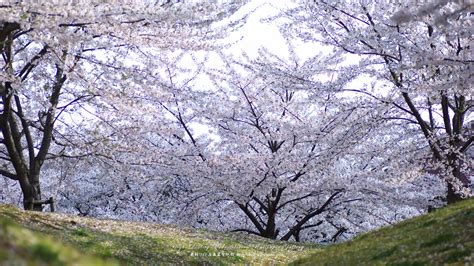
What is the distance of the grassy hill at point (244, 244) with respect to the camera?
7984 millimetres

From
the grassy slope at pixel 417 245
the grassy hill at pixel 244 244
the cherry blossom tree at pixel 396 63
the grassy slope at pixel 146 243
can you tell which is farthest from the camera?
the cherry blossom tree at pixel 396 63

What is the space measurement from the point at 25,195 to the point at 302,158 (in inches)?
378

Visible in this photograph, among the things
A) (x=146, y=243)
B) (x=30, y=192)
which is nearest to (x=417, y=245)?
(x=146, y=243)

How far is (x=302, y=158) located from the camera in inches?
786

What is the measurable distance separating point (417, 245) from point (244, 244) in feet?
24.4

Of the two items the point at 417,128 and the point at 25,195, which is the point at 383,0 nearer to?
the point at 417,128

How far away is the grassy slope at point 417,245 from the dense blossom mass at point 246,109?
3.22 metres

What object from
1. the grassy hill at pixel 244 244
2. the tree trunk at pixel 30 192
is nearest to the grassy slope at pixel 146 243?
the grassy hill at pixel 244 244

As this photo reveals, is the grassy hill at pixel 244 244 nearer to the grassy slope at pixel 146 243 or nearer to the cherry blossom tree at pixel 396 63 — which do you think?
the grassy slope at pixel 146 243

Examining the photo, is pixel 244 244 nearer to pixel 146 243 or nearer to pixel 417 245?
pixel 146 243

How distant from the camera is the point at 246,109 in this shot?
2245cm

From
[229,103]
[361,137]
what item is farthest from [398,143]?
[229,103]

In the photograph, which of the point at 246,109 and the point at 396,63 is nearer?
the point at 396,63

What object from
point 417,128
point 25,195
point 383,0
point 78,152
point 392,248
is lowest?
point 392,248
